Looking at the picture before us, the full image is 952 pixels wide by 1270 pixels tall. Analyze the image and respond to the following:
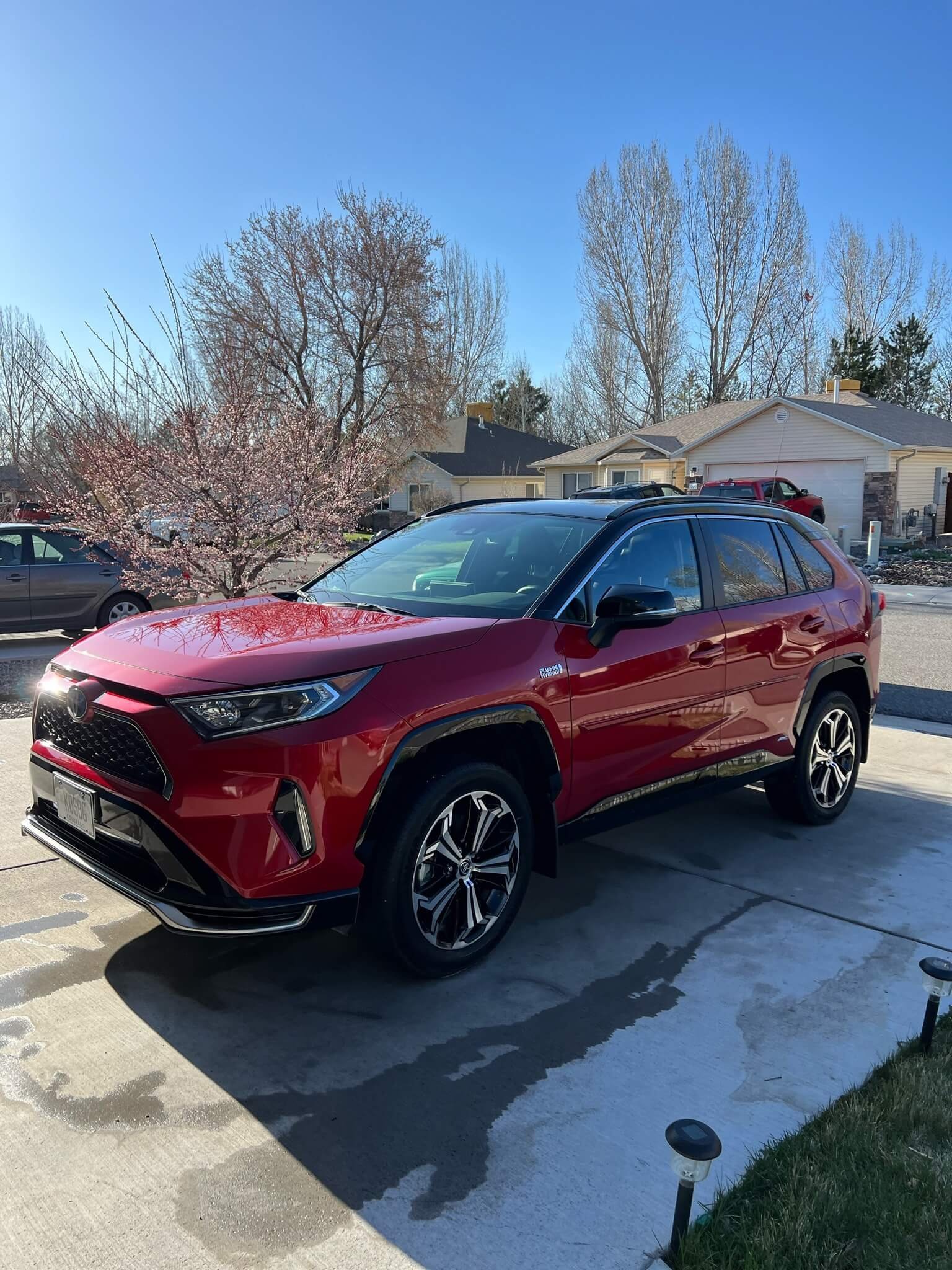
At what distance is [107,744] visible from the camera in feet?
10.6

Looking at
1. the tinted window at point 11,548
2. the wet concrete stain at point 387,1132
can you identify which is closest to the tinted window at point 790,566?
the wet concrete stain at point 387,1132

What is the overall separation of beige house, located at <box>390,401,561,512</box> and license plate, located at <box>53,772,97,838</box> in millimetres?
37970

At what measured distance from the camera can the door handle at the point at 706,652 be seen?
4293 mm

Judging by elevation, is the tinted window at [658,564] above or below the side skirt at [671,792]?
above

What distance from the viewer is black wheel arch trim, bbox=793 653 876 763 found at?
16.6 ft

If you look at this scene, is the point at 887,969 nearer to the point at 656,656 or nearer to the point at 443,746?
the point at 656,656

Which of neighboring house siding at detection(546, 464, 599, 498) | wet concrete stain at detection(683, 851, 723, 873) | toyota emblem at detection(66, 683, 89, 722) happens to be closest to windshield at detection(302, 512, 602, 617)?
toyota emblem at detection(66, 683, 89, 722)

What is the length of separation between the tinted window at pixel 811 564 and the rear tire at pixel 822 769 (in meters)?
0.63

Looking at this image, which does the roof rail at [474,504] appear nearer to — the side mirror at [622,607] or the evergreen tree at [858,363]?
the side mirror at [622,607]

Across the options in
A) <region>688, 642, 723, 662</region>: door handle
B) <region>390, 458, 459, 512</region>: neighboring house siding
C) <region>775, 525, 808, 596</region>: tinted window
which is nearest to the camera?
<region>688, 642, 723, 662</region>: door handle

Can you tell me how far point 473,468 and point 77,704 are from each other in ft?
139

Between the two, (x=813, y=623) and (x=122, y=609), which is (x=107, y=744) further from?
(x=122, y=609)

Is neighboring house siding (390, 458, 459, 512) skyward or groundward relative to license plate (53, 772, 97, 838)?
skyward

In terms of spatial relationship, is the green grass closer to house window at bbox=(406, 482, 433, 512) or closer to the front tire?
the front tire
